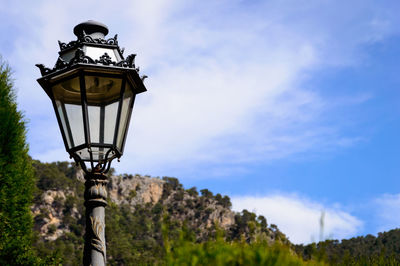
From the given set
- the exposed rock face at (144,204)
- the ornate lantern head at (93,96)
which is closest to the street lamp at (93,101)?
the ornate lantern head at (93,96)

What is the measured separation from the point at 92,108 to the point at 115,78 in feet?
1.32

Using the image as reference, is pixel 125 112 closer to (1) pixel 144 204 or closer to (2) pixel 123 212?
(2) pixel 123 212

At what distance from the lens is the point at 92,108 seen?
16.4 feet

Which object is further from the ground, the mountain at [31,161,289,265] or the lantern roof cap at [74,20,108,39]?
the mountain at [31,161,289,265]

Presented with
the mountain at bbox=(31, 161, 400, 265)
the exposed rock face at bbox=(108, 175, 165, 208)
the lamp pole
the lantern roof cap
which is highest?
the exposed rock face at bbox=(108, 175, 165, 208)

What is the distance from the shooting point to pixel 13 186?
12.7m

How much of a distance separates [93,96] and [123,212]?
3331 inches

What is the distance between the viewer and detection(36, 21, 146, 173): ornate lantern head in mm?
4836

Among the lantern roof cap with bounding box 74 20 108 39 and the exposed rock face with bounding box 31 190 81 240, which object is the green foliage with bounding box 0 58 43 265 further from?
the exposed rock face with bounding box 31 190 81 240

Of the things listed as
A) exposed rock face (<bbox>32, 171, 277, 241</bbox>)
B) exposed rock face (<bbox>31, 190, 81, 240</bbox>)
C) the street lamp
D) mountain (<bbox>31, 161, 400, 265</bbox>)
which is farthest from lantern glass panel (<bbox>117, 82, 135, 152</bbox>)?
exposed rock face (<bbox>31, 190, 81, 240</bbox>)

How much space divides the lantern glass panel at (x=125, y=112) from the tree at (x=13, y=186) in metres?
7.71

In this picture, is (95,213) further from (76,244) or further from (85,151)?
(76,244)

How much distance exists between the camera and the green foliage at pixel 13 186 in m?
11.7

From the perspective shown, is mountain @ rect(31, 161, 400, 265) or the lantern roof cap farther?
mountain @ rect(31, 161, 400, 265)
